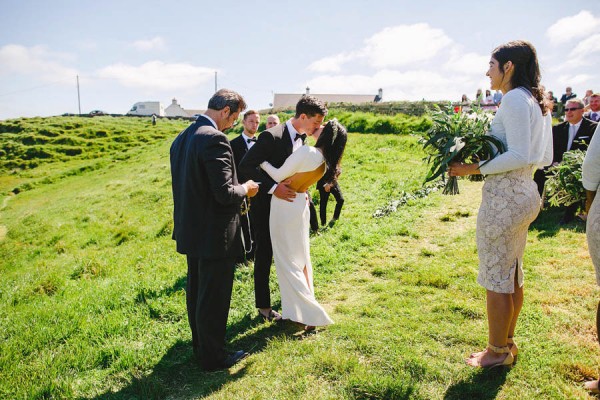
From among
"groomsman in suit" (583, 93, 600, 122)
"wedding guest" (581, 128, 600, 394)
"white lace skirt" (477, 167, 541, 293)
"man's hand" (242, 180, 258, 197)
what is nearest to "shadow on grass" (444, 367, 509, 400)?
"white lace skirt" (477, 167, 541, 293)

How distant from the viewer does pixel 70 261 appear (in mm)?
10477

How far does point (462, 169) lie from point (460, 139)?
262 millimetres

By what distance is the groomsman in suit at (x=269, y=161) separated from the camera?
14.9 feet

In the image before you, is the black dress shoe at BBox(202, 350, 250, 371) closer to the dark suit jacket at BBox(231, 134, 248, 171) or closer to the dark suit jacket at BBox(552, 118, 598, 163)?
the dark suit jacket at BBox(231, 134, 248, 171)

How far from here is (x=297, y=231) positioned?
4.70 metres

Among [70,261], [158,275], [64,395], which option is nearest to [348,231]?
[158,275]

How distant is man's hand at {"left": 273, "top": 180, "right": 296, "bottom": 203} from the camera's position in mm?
4582

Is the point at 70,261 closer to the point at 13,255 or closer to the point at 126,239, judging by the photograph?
the point at 126,239

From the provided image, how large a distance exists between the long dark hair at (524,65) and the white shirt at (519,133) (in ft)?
0.37

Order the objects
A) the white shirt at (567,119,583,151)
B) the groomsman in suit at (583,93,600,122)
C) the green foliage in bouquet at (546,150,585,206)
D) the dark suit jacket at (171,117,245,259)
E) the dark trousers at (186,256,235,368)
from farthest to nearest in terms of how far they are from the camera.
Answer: the groomsman in suit at (583,93,600,122) → the white shirt at (567,119,583,151) → the green foliage in bouquet at (546,150,585,206) → the dark trousers at (186,256,235,368) → the dark suit jacket at (171,117,245,259)

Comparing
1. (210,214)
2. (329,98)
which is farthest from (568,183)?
(329,98)

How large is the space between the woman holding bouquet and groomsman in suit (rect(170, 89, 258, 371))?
6.94 ft

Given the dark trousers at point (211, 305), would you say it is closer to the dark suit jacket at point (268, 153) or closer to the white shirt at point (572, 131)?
the dark suit jacket at point (268, 153)

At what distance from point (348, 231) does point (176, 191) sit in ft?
16.3
